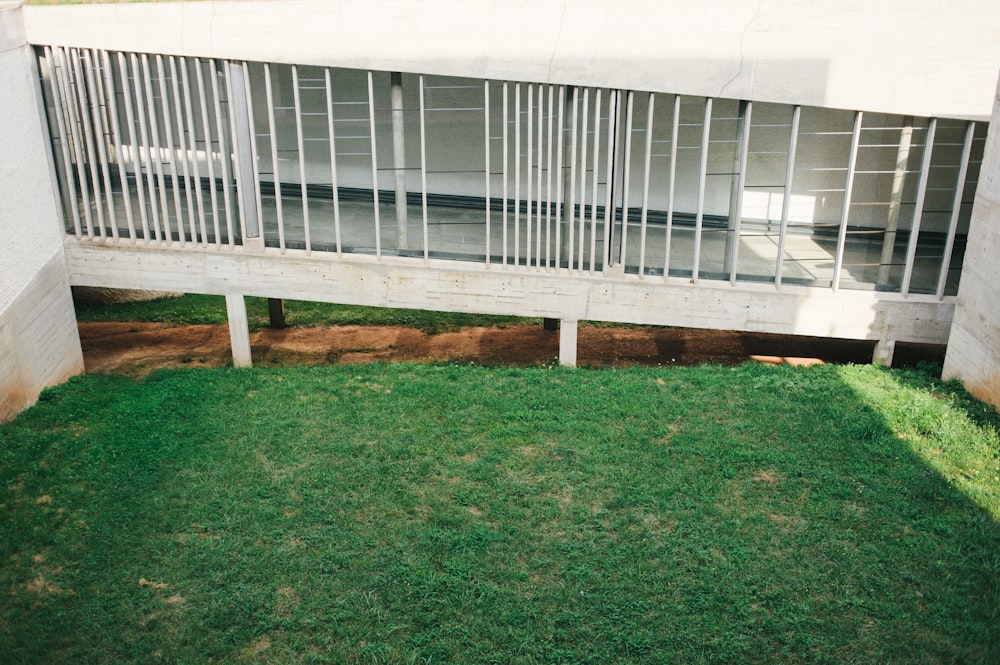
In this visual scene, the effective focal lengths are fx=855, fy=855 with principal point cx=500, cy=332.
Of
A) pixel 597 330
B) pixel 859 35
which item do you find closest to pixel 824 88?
pixel 859 35

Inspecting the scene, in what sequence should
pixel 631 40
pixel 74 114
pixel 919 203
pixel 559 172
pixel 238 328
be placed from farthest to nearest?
pixel 238 328, pixel 74 114, pixel 559 172, pixel 919 203, pixel 631 40

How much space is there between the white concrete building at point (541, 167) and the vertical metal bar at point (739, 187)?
47mm

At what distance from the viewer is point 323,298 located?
13648mm

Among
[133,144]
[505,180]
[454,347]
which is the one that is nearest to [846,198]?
[505,180]

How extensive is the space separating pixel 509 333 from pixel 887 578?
362 inches

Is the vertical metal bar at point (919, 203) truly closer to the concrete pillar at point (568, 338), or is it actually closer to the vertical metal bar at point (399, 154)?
the concrete pillar at point (568, 338)

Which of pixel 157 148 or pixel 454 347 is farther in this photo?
pixel 454 347

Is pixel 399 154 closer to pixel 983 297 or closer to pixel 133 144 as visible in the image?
pixel 133 144

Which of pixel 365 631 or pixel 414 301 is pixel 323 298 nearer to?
pixel 414 301

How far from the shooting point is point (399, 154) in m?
13.3

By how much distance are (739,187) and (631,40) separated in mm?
2649

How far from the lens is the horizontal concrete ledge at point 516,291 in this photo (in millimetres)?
12883

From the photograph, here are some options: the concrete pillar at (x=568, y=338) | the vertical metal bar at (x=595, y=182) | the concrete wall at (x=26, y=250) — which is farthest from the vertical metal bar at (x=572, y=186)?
the concrete wall at (x=26, y=250)

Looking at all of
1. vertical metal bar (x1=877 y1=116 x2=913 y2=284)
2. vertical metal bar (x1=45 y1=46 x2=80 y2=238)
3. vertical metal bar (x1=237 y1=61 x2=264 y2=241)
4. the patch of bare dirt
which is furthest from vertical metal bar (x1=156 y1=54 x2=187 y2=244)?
vertical metal bar (x1=877 y1=116 x2=913 y2=284)
